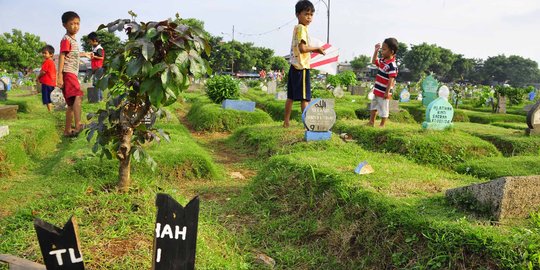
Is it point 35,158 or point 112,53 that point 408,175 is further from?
point 35,158

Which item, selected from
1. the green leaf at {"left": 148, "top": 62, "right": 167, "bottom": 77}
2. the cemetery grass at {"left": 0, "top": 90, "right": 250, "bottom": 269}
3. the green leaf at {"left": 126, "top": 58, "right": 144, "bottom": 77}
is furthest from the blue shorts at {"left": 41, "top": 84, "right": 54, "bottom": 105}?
the green leaf at {"left": 148, "top": 62, "right": 167, "bottom": 77}

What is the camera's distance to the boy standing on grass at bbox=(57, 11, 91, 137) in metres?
6.05

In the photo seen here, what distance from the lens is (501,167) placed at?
5391 millimetres

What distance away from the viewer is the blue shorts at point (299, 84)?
23.3 ft

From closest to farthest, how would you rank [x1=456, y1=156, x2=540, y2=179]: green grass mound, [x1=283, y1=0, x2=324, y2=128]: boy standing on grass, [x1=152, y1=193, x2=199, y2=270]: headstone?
[x1=152, y1=193, x2=199, y2=270]: headstone, [x1=456, y1=156, x2=540, y2=179]: green grass mound, [x1=283, y1=0, x2=324, y2=128]: boy standing on grass

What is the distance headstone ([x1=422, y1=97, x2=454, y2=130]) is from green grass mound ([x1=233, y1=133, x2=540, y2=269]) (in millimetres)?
2551

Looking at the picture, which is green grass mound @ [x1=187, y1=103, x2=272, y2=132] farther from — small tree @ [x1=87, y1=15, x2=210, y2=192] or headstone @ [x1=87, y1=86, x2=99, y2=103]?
small tree @ [x1=87, y1=15, x2=210, y2=192]

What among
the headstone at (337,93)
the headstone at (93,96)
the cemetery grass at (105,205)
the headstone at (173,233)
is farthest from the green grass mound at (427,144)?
the headstone at (337,93)

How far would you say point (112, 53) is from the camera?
2.99 metres

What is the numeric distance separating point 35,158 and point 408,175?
508 cm

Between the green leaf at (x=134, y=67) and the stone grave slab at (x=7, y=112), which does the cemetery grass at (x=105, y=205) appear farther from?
A: the stone grave slab at (x=7, y=112)

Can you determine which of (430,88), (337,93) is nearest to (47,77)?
(337,93)

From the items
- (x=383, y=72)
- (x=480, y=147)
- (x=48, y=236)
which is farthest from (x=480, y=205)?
(x=383, y=72)

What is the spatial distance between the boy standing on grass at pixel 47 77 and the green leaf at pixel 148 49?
7764 millimetres
